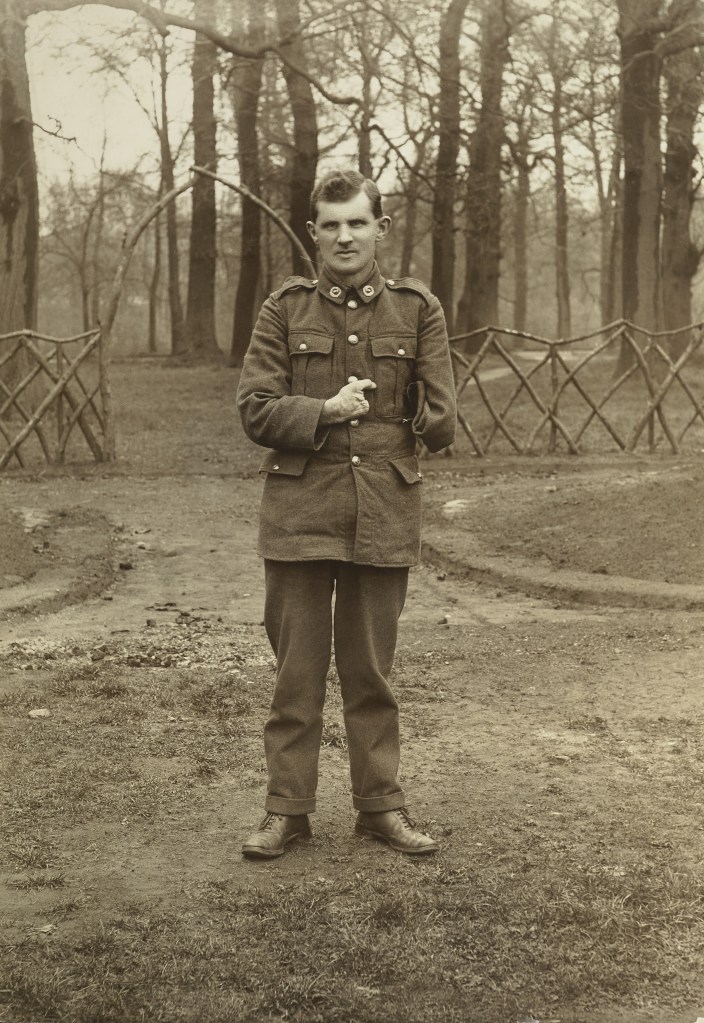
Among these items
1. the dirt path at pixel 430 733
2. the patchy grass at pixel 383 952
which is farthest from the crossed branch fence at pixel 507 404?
the patchy grass at pixel 383 952

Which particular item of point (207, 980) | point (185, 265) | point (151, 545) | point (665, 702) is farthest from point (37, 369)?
point (185, 265)

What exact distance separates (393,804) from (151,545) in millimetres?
5934

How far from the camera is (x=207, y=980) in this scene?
2.92m

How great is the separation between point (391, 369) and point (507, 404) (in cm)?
1214

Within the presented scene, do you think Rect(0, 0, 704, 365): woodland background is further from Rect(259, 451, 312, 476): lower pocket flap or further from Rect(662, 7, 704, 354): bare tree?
Rect(259, 451, 312, 476): lower pocket flap

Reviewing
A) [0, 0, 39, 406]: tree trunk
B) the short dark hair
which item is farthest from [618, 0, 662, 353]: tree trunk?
the short dark hair

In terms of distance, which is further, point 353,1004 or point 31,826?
point 31,826

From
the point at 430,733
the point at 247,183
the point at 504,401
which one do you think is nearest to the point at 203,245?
the point at 247,183

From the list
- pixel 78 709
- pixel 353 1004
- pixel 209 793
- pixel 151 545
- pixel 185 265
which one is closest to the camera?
pixel 353 1004

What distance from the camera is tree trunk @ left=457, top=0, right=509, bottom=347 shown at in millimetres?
21219

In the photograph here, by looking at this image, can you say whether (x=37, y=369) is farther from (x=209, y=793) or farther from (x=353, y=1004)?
(x=353, y=1004)

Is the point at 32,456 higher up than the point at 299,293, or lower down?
lower down

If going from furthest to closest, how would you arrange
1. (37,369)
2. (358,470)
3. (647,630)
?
(37,369)
(647,630)
(358,470)

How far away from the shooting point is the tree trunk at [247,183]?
75.6 ft
